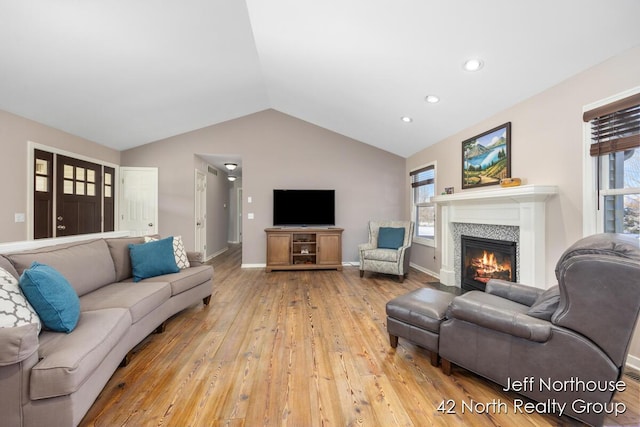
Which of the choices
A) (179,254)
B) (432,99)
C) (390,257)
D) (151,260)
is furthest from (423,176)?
(151,260)

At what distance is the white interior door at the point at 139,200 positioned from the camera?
5.17 m

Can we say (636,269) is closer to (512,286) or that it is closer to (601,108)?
(512,286)

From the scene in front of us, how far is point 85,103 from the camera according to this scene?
3.48 m

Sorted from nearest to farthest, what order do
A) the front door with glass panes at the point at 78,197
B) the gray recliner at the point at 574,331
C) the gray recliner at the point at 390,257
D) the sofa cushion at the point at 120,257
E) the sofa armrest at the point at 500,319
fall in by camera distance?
the gray recliner at the point at 574,331
the sofa armrest at the point at 500,319
the sofa cushion at the point at 120,257
the front door with glass panes at the point at 78,197
the gray recliner at the point at 390,257

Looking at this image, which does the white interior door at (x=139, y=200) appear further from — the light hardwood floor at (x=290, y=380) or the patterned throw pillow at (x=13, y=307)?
the patterned throw pillow at (x=13, y=307)

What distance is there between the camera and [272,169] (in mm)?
5363

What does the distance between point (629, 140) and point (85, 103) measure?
5643mm

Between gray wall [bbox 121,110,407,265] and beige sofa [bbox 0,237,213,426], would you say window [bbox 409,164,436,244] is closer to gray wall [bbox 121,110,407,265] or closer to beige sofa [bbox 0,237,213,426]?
gray wall [bbox 121,110,407,265]

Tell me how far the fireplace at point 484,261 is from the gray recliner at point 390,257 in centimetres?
85

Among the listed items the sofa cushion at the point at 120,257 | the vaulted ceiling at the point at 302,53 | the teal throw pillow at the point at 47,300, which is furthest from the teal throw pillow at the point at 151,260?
the vaulted ceiling at the point at 302,53

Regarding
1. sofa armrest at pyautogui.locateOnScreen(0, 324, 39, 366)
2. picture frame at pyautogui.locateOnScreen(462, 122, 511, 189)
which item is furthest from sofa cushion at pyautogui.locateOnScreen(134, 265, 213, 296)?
picture frame at pyautogui.locateOnScreen(462, 122, 511, 189)

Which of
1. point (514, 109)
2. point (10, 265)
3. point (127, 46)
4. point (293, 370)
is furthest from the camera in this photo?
point (514, 109)

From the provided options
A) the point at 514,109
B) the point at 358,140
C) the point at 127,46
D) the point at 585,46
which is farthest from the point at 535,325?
the point at 358,140

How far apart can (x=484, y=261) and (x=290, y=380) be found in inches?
115
